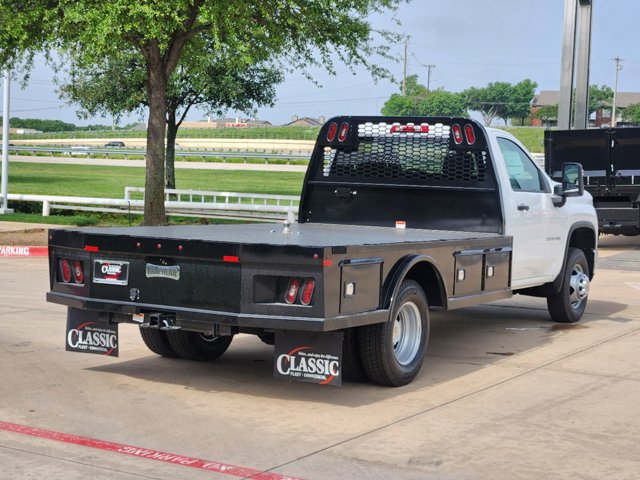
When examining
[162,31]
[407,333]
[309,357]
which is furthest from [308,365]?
[162,31]

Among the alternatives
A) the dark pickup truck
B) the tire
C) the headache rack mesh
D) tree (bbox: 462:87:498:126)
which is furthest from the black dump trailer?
tree (bbox: 462:87:498:126)

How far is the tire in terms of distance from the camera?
757 cm

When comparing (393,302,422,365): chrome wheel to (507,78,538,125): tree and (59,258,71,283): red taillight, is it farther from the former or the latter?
(507,78,538,125): tree

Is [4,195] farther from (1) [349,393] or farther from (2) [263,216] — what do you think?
(1) [349,393]

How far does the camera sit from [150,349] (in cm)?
904

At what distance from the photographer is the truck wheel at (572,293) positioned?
443 inches

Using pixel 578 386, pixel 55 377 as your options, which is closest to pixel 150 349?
pixel 55 377

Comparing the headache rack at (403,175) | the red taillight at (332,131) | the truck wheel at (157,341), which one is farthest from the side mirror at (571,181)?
the truck wheel at (157,341)

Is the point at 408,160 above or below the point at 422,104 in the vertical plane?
below

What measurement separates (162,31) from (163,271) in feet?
37.2

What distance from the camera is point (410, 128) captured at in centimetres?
994

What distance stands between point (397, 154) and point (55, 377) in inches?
154

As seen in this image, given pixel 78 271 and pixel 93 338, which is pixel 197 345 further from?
pixel 78 271

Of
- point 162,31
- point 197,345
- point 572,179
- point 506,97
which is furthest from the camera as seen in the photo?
point 506,97
